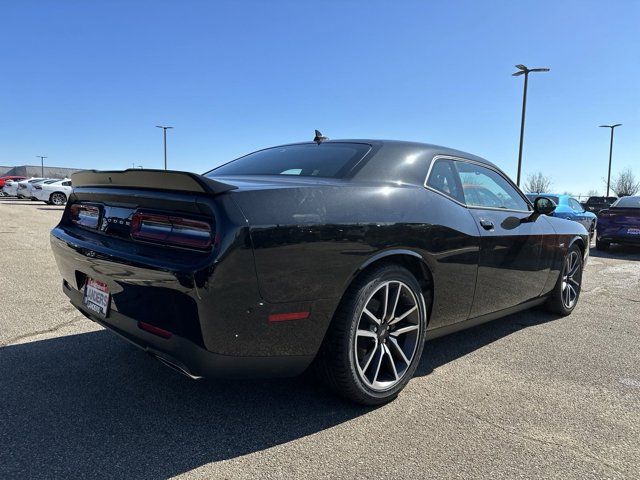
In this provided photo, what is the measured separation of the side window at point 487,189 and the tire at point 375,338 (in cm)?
101

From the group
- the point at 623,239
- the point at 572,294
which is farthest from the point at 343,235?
the point at 623,239

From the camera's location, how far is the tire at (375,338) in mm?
2479

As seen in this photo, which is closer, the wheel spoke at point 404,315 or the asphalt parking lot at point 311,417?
the asphalt parking lot at point 311,417

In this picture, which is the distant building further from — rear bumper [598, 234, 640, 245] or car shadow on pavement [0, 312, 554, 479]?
car shadow on pavement [0, 312, 554, 479]

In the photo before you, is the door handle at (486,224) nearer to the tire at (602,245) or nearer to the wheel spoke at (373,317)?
the wheel spoke at (373,317)

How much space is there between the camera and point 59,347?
3.43m

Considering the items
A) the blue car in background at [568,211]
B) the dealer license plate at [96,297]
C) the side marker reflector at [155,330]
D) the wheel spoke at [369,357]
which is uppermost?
the blue car in background at [568,211]

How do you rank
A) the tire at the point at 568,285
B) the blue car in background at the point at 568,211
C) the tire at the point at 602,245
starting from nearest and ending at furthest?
the tire at the point at 568,285 → the tire at the point at 602,245 → the blue car in background at the point at 568,211

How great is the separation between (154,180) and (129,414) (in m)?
1.22

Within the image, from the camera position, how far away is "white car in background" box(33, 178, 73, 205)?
24.4 meters

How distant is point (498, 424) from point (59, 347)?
295 centimetres

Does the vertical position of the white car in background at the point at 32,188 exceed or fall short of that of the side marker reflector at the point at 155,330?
it exceeds it

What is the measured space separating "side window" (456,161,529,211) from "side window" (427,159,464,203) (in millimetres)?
77

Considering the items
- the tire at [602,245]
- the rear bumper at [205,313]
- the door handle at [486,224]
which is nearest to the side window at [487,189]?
the door handle at [486,224]
